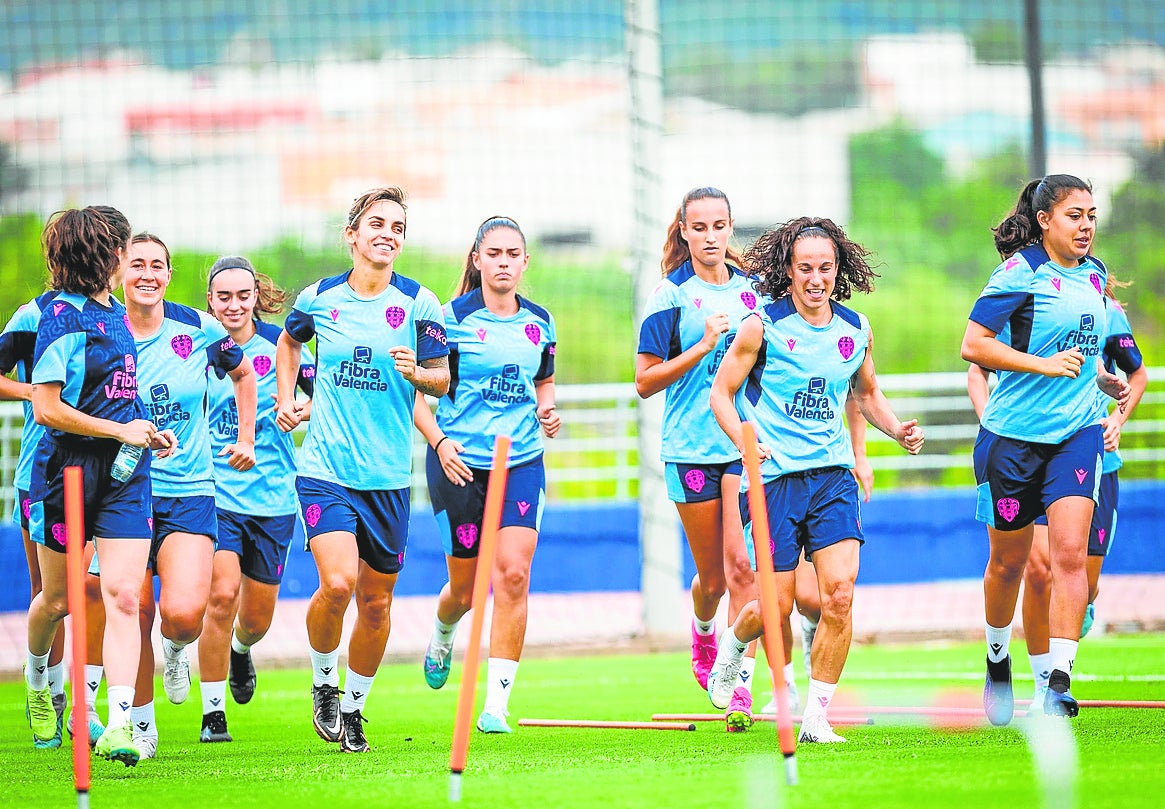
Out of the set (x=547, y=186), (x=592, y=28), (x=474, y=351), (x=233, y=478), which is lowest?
(x=233, y=478)

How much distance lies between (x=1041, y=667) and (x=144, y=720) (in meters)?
4.07

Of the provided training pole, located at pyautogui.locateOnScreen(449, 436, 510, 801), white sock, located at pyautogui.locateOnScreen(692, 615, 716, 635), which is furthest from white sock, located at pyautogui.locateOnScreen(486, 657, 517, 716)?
training pole, located at pyautogui.locateOnScreen(449, 436, 510, 801)

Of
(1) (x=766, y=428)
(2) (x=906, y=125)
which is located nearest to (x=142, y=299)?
(1) (x=766, y=428)

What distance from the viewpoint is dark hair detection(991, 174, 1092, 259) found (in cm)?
765

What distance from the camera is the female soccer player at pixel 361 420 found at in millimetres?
7340

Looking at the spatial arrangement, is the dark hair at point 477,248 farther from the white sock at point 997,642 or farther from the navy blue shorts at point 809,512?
the white sock at point 997,642

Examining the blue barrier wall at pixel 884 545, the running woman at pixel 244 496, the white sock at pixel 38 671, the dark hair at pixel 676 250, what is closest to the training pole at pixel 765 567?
the dark hair at pixel 676 250

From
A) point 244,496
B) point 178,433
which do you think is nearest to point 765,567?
point 178,433

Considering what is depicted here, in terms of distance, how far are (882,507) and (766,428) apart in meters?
9.24

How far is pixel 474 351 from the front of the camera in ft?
26.6

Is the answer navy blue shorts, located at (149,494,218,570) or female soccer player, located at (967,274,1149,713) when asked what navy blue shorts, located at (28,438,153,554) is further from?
female soccer player, located at (967,274,1149,713)

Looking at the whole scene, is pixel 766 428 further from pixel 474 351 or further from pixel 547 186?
pixel 547 186

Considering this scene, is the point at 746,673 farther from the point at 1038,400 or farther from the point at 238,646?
the point at 238,646

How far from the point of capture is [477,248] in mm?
8266
